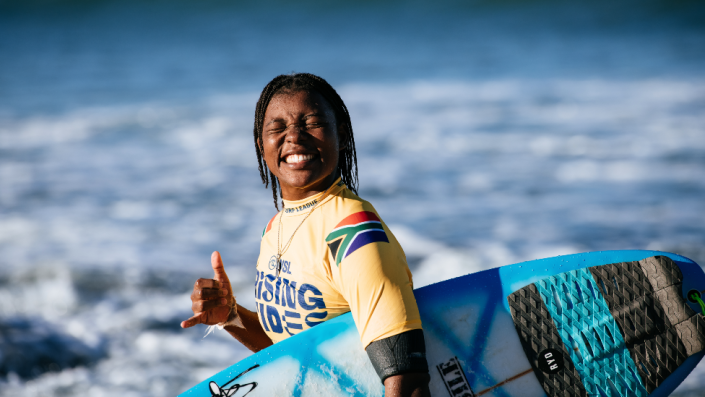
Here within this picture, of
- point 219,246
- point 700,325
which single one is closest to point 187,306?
point 219,246

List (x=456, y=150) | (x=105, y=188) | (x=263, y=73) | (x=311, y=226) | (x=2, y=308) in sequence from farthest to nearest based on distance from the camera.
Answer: (x=263, y=73), (x=456, y=150), (x=105, y=188), (x=2, y=308), (x=311, y=226)

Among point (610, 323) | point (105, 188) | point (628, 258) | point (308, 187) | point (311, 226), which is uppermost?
point (105, 188)

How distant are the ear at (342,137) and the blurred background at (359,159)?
299 centimetres

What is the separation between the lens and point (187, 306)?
5480 millimetres

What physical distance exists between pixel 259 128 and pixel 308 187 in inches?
12.5

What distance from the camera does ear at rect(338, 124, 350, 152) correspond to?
201 cm

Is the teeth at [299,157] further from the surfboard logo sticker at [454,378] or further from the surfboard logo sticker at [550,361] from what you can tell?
the surfboard logo sticker at [550,361]

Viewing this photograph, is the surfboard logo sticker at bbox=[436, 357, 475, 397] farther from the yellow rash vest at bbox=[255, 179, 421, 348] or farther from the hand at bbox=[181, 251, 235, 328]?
the hand at bbox=[181, 251, 235, 328]

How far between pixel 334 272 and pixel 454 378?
2.39 ft

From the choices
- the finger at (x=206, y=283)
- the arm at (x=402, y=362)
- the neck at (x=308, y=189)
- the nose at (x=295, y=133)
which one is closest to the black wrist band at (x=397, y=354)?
the arm at (x=402, y=362)

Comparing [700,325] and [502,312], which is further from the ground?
[502,312]

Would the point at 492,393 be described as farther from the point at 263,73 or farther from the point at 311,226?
the point at 263,73

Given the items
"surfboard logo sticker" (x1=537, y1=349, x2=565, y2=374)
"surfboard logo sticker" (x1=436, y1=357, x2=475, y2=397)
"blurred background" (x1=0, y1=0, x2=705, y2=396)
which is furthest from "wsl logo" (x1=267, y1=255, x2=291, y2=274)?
"blurred background" (x1=0, y1=0, x2=705, y2=396)

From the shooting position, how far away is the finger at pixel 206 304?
226cm
